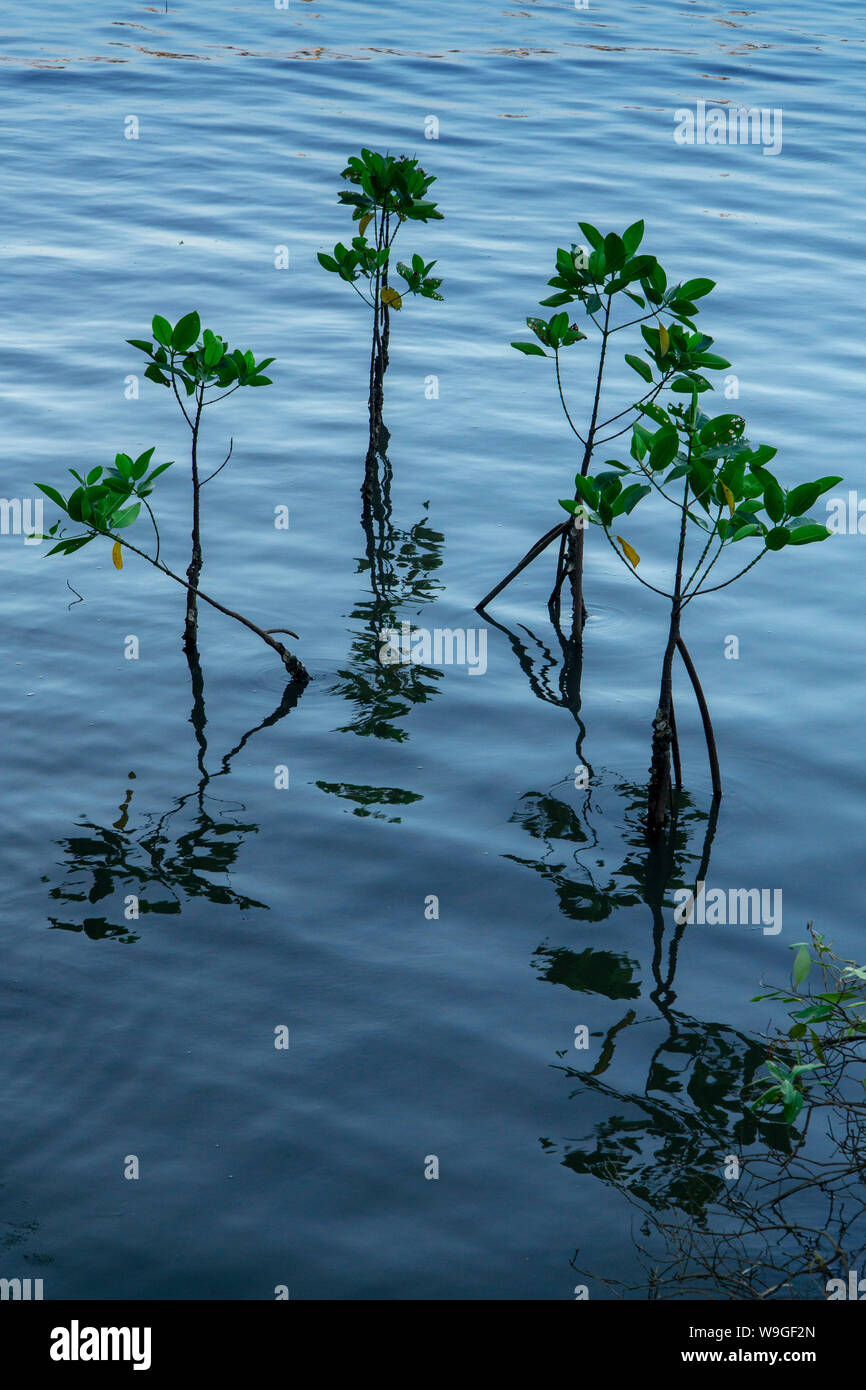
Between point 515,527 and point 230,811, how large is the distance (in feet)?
13.6

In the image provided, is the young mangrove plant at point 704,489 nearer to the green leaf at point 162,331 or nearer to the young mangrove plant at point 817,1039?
the young mangrove plant at point 817,1039

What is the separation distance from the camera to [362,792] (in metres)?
7.62

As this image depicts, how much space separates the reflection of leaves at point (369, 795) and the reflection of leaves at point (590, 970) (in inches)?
54.7

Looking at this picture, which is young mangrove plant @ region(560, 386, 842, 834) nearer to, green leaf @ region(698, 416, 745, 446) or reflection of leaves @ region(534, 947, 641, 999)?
green leaf @ region(698, 416, 745, 446)

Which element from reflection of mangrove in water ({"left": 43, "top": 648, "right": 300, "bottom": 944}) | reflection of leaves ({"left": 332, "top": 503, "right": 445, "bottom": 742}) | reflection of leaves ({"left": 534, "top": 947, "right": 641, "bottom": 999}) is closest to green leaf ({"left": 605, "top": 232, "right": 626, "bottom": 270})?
reflection of leaves ({"left": 332, "top": 503, "right": 445, "bottom": 742})

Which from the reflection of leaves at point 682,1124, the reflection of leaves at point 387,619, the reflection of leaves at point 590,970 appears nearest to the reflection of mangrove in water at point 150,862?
the reflection of leaves at point 387,619

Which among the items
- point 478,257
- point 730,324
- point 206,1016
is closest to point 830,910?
point 206,1016

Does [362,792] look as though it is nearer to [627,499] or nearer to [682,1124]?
[627,499]

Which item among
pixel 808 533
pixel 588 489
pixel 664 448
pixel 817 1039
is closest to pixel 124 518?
pixel 588 489

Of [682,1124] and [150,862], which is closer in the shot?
[682,1124]

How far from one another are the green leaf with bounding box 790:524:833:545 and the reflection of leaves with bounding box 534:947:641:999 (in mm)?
2115

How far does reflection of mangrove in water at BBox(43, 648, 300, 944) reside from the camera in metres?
6.68

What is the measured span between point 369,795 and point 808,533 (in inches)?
110
